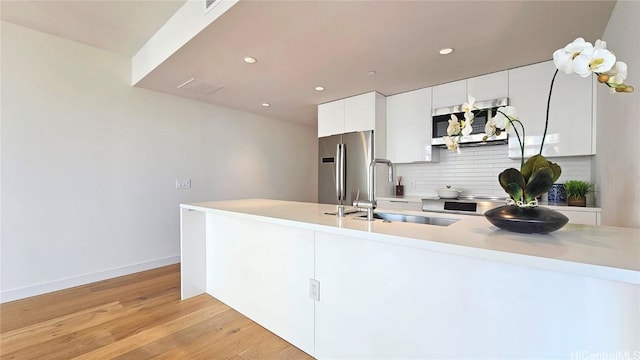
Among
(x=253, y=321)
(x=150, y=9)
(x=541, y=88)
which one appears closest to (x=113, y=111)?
(x=150, y=9)

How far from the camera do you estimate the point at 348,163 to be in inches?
143

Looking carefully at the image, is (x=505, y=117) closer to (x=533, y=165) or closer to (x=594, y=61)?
(x=533, y=165)

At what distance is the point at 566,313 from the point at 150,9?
10.4 feet

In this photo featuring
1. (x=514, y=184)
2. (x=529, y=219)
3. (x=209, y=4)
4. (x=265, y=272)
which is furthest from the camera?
(x=265, y=272)

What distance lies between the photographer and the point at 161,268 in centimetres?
330

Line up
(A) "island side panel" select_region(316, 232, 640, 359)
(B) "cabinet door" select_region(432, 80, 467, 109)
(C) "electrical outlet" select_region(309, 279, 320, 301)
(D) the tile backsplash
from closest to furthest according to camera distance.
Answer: (A) "island side panel" select_region(316, 232, 640, 359) < (C) "electrical outlet" select_region(309, 279, 320, 301) < (D) the tile backsplash < (B) "cabinet door" select_region(432, 80, 467, 109)

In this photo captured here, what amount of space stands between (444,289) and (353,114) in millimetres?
2772

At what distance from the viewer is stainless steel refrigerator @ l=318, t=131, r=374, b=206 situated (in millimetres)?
3470

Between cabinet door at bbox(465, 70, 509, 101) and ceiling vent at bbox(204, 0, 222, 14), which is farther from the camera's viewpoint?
cabinet door at bbox(465, 70, 509, 101)

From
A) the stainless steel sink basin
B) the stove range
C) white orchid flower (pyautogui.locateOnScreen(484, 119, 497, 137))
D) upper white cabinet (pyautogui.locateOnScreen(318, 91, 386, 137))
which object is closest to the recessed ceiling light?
upper white cabinet (pyautogui.locateOnScreen(318, 91, 386, 137))

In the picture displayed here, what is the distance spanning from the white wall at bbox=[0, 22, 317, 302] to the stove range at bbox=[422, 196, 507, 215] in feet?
9.65

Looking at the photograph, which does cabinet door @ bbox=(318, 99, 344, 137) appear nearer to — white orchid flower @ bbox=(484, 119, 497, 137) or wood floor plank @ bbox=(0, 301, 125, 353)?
white orchid flower @ bbox=(484, 119, 497, 137)

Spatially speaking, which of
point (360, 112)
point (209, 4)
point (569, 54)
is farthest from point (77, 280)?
point (569, 54)

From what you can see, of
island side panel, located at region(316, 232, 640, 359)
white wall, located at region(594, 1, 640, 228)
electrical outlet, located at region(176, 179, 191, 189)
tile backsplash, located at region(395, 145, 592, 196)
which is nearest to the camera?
island side panel, located at region(316, 232, 640, 359)
